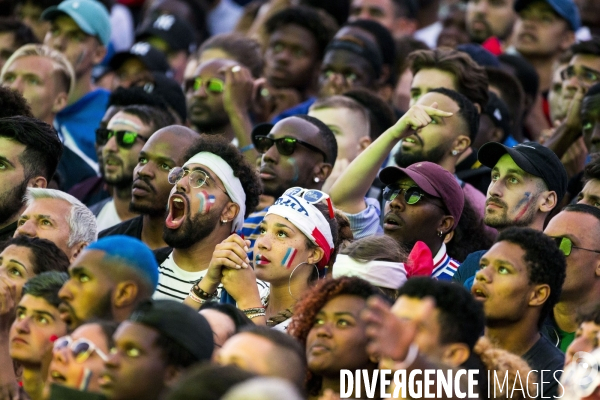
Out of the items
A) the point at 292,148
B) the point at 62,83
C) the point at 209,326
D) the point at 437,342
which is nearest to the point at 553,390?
the point at 437,342

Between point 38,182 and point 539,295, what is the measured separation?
3440 mm

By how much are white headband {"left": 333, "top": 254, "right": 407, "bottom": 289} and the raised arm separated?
1324 mm

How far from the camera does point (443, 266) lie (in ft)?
24.7

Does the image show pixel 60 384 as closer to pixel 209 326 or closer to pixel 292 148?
pixel 209 326

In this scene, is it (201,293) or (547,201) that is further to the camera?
(547,201)

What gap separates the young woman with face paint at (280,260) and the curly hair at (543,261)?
1.29 metres

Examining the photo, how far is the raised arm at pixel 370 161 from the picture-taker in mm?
7836

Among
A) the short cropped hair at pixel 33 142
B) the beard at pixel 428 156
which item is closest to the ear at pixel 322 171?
the beard at pixel 428 156

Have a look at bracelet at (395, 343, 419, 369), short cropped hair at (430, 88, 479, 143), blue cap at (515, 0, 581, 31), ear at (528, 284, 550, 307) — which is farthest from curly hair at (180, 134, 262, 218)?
blue cap at (515, 0, 581, 31)

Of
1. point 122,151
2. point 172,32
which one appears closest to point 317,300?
point 122,151

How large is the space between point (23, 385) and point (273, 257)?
5.29 feet

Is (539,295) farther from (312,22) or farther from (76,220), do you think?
(312,22)

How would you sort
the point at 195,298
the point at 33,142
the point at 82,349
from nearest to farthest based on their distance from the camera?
the point at 82,349 < the point at 195,298 < the point at 33,142

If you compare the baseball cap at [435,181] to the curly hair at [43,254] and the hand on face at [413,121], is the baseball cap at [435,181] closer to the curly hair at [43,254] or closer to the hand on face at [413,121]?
the hand on face at [413,121]
